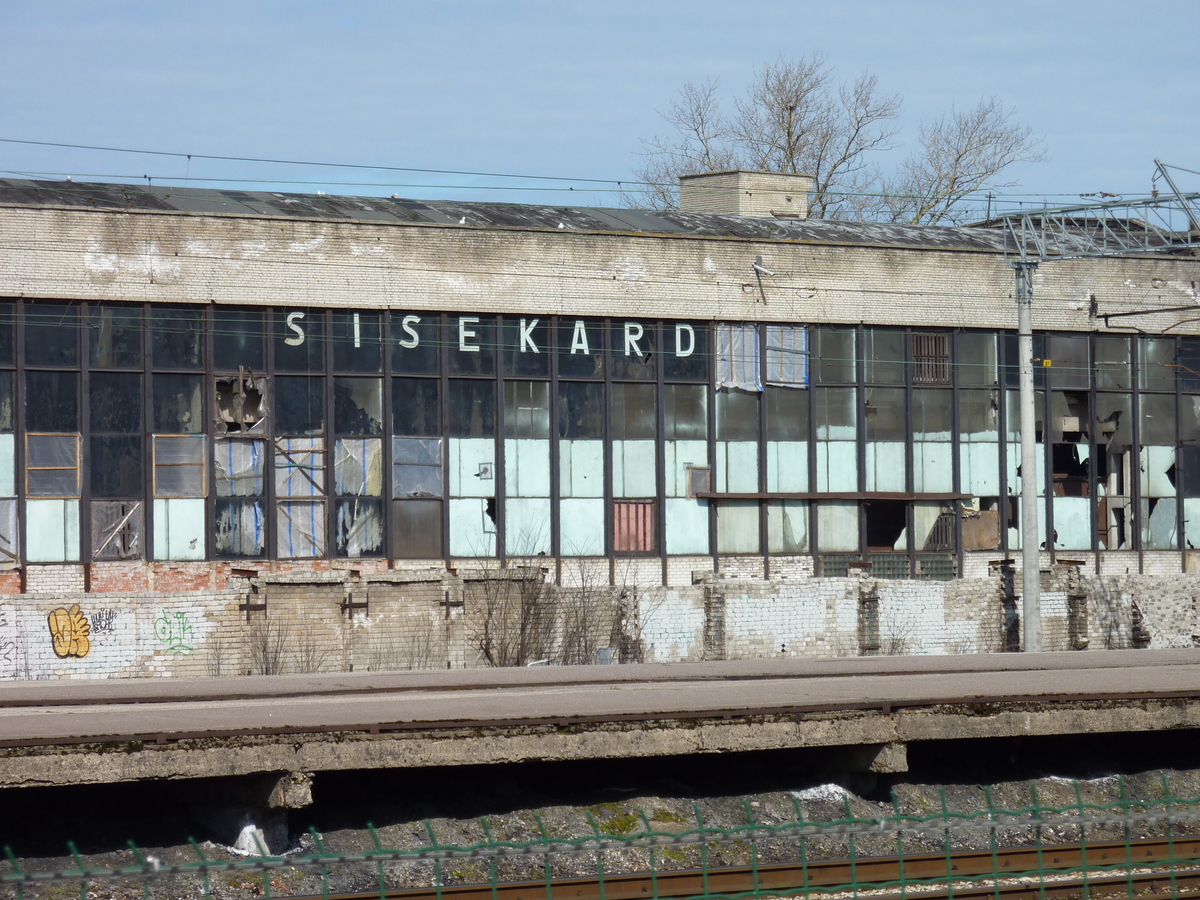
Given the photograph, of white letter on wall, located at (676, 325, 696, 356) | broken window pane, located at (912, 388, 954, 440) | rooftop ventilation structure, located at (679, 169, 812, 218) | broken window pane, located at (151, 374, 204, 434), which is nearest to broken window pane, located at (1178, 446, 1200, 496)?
broken window pane, located at (912, 388, 954, 440)

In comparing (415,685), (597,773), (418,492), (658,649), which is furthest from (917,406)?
(597,773)

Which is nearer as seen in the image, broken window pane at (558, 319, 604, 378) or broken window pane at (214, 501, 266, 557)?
broken window pane at (214, 501, 266, 557)

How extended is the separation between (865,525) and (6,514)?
16908 millimetres

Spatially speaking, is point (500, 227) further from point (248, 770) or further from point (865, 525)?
point (248, 770)

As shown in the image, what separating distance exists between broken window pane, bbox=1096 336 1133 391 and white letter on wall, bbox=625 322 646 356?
35.6 feet

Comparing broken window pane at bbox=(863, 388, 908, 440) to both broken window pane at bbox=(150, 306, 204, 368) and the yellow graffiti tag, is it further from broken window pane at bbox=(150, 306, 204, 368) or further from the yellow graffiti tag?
the yellow graffiti tag

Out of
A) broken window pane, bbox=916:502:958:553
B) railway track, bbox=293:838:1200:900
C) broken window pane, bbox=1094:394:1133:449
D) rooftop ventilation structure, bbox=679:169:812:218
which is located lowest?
railway track, bbox=293:838:1200:900

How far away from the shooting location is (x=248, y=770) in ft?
36.3

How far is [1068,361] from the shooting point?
1308 inches

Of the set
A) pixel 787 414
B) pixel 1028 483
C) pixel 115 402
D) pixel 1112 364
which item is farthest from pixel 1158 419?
pixel 115 402

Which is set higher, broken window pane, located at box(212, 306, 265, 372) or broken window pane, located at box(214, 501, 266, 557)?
broken window pane, located at box(212, 306, 265, 372)

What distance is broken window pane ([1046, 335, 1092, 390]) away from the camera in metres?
33.1

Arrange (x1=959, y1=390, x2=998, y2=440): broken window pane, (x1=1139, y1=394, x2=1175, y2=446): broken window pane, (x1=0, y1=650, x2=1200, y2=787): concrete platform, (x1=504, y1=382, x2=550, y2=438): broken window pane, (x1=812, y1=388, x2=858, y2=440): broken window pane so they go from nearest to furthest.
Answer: (x1=0, y1=650, x2=1200, y2=787): concrete platform < (x1=504, y1=382, x2=550, y2=438): broken window pane < (x1=812, y1=388, x2=858, y2=440): broken window pane < (x1=959, y1=390, x2=998, y2=440): broken window pane < (x1=1139, y1=394, x2=1175, y2=446): broken window pane

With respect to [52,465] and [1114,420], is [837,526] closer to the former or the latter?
[1114,420]
